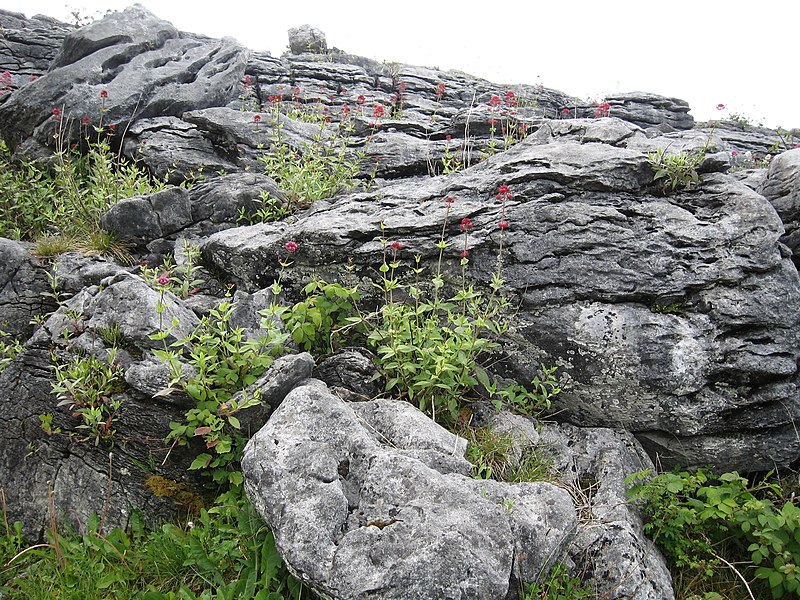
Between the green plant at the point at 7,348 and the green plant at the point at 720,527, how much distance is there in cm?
593

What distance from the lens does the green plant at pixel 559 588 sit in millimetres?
3261

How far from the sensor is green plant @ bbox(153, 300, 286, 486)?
411 cm

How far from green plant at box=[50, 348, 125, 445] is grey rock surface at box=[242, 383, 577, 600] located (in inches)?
58.1

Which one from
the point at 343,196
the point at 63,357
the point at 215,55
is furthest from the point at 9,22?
the point at 63,357

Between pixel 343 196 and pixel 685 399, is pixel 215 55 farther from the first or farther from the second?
pixel 685 399

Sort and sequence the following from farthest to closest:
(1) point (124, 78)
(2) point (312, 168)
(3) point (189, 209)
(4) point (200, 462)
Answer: (1) point (124, 78) → (2) point (312, 168) → (3) point (189, 209) → (4) point (200, 462)

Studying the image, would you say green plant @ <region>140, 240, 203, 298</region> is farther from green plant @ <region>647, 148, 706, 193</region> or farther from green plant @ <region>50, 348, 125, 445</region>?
green plant @ <region>647, 148, 706, 193</region>

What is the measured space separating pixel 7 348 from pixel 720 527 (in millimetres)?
6805

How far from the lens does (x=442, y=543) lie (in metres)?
3.05

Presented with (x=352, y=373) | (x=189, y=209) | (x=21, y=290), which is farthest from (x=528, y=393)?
(x=21, y=290)

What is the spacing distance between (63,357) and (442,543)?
3.72 meters

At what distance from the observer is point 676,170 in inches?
221

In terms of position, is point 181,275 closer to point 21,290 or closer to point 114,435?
point 21,290

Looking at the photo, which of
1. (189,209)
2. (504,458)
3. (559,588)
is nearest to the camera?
(559,588)
